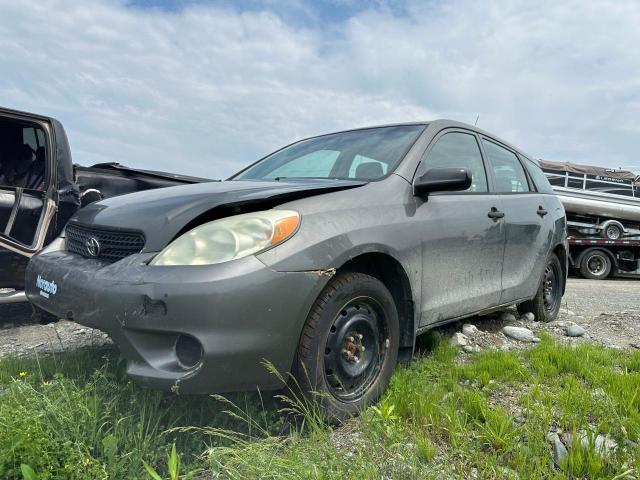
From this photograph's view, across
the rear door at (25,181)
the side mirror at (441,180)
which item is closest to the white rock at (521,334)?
the side mirror at (441,180)

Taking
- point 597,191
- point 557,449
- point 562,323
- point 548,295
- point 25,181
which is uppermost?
point 597,191

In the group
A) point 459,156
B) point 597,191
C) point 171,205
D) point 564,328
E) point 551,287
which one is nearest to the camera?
point 171,205

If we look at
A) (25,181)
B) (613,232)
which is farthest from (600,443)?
(613,232)

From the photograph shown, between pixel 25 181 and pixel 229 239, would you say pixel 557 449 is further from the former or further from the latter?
pixel 25 181

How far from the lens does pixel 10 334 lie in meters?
3.82

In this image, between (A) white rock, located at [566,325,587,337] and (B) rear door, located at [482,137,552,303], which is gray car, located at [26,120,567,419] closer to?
(B) rear door, located at [482,137,552,303]

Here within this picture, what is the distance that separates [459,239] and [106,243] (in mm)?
2034

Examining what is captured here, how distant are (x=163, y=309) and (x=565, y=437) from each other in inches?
67.6

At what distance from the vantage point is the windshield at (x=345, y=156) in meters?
2.93

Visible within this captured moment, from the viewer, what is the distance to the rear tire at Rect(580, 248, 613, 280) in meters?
11.8

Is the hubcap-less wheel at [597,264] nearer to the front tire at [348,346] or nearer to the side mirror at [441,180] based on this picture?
the side mirror at [441,180]

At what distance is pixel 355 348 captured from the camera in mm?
2305

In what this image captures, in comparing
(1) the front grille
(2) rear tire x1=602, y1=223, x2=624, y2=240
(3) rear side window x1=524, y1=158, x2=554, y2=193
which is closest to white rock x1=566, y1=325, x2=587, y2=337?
(3) rear side window x1=524, y1=158, x2=554, y2=193

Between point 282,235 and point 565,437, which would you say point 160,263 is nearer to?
point 282,235
